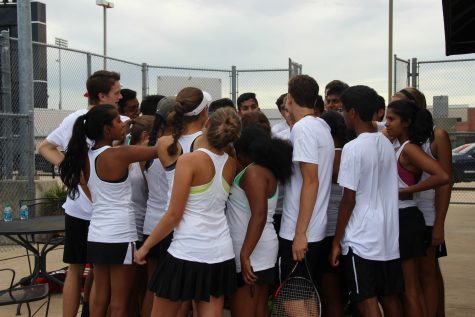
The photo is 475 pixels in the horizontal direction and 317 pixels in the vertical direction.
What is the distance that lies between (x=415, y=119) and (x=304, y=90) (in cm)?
Result: 89

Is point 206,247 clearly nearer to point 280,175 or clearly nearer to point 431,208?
point 280,175

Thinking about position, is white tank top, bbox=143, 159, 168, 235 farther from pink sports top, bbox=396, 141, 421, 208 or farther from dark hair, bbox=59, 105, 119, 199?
pink sports top, bbox=396, 141, 421, 208

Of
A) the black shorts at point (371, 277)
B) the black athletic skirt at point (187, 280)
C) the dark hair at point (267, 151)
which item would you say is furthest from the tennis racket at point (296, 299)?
the dark hair at point (267, 151)

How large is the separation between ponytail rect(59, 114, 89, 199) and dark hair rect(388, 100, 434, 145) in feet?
7.09

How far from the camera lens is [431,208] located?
172 inches

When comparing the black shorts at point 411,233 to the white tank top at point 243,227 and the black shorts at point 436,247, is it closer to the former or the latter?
the black shorts at point 436,247

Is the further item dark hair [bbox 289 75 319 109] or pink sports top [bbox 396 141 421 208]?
pink sports top [bbox 396 141 421 208]

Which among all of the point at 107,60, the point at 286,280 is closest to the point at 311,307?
the point at 286,280

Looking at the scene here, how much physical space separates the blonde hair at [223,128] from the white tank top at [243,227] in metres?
0.30

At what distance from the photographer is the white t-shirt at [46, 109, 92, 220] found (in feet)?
13.7

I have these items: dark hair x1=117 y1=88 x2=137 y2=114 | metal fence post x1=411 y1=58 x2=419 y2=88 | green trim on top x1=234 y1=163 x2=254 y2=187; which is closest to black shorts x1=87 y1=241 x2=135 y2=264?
green trim on top x1=234 y1=163 x2=254 y2=187

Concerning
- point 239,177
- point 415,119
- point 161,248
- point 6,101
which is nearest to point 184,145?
point 239,177

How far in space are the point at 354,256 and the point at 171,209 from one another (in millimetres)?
1228

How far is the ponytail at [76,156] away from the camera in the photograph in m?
3.91
